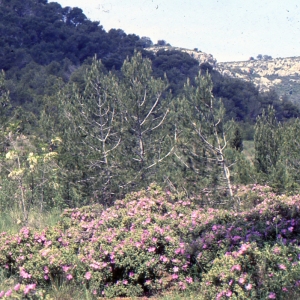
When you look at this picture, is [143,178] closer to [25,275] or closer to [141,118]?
[141,118]

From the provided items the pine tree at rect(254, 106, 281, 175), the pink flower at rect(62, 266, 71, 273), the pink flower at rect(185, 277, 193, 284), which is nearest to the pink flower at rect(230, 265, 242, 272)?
the pink flower at rect(185, 277, 193, 284)

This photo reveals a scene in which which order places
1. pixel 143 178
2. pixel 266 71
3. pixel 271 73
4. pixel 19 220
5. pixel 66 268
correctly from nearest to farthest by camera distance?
pixel 66 268
pixel 19 220
pixel 143 178
pixel 271 73
pixel 266 71

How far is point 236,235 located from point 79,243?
155 centimetres

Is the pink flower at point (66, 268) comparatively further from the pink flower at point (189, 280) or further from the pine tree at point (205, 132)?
the pine tree at point (205, 132)

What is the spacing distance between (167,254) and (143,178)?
246 inches

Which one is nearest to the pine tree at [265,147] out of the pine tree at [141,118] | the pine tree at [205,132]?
the pine tree at [205,132]

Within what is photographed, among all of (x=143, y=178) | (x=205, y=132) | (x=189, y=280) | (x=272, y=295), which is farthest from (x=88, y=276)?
(x=205, y=132)

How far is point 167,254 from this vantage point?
3566 millimetres

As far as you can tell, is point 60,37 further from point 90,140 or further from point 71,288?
point 71,288

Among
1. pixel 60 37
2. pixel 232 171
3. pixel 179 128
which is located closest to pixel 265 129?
pixel 232 171

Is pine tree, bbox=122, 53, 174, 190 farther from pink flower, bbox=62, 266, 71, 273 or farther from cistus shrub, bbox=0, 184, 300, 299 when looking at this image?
pink flower, bbox=62, 266, 71, 273

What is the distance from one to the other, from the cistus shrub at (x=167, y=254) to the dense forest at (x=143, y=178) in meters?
0.01

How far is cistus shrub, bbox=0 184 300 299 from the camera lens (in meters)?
2.90

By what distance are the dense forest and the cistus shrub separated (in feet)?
0.04
